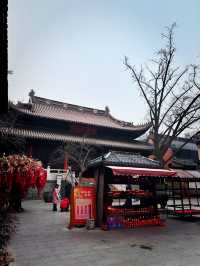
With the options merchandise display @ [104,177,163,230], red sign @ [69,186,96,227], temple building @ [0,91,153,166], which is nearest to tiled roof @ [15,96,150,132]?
temple building @ [0,91,153,166]

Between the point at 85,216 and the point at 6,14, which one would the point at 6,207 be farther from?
the point at 85,216

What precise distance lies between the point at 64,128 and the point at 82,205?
18315 mm

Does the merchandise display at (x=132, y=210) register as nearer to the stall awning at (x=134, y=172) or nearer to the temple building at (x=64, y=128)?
the stall awning at (x=134, y=172)

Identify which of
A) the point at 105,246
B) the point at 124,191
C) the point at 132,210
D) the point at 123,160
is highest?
the point at 123,160

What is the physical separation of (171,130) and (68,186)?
30.6ft

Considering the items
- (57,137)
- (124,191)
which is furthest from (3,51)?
(57,137)

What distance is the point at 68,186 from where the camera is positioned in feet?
60.2

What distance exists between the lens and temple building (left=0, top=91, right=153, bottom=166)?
22.5 meters

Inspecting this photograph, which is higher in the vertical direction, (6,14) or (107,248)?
(6,14)

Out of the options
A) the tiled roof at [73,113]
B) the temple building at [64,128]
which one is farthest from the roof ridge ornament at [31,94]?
the tiled roof at [73,113]

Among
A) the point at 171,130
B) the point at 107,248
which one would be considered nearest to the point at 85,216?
the point at 107,248

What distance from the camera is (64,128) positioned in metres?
26.4

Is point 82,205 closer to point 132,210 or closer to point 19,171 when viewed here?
point 132,210

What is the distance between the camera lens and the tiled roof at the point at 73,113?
25.5 m
